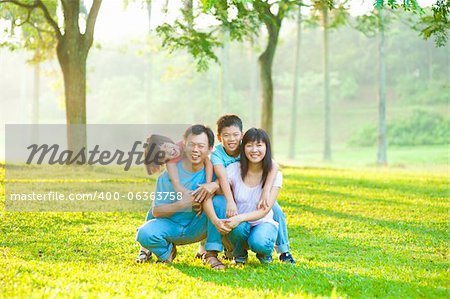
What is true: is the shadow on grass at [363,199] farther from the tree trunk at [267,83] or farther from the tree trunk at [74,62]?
the tree trunk at [74,62]

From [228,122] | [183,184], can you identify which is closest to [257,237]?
[183,184]

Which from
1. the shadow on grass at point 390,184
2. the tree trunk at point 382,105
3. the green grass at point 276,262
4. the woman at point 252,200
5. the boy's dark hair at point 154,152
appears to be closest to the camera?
the green grass at point 276,262

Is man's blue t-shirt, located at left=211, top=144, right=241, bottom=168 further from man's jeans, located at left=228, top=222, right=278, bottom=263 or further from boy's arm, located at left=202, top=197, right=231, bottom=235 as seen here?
man's jeans, located at left=228, top=222, right=278, bottom=263

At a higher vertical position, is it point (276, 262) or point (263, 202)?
point (263, 202)

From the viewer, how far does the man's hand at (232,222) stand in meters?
6.62

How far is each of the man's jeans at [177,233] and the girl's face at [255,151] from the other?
0.50 meters

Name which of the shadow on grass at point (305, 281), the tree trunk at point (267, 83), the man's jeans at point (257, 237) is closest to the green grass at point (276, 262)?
the shadow on grass at point (305, 281)

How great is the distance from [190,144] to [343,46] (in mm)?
57757

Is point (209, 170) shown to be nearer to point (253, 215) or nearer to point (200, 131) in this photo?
point (200, 131)

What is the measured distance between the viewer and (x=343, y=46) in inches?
2470

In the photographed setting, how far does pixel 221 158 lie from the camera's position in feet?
22.9

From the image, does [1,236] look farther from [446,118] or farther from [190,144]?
[446,118]

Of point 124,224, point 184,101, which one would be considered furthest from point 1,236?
point 184,101

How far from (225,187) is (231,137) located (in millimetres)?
521
